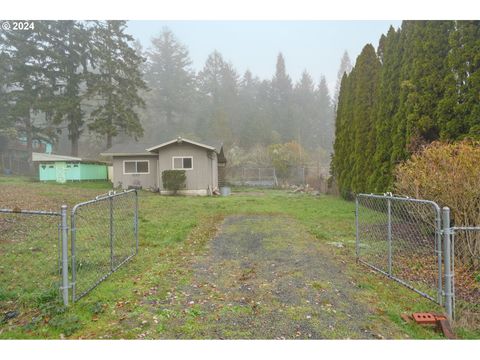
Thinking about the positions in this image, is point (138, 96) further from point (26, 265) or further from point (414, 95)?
point (26, 265)

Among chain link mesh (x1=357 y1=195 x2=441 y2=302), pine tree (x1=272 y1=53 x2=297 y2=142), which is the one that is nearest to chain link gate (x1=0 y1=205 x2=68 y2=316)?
chain link mesh (x1=357 y1=195 x2=441 y2=302)

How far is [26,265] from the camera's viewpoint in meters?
4.88

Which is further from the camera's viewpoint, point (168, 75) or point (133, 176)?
point (168, 75)

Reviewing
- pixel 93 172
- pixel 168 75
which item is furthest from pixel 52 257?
pixel 168 75

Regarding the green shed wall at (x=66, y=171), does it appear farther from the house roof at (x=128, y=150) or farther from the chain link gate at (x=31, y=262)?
the chain link gate at (x=31, y=262)

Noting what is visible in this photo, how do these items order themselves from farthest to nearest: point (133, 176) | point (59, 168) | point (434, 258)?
point (59, 168)
point (133, 176)
point (434, 258)

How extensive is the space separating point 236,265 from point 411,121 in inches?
255

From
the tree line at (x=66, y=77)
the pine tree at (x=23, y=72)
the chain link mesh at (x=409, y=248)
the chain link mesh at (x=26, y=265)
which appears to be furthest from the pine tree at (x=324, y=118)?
the chain link mesh at (x=26, y=265)

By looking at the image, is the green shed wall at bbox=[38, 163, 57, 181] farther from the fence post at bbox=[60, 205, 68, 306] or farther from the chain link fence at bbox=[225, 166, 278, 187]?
the fence post at bbox=[60, 205, 68, 306]

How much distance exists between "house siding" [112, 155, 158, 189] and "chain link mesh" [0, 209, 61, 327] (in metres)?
11.6

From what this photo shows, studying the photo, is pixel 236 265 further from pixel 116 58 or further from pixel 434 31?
pixel 116 58

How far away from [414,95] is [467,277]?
555 cm

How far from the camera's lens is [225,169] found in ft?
92.0
